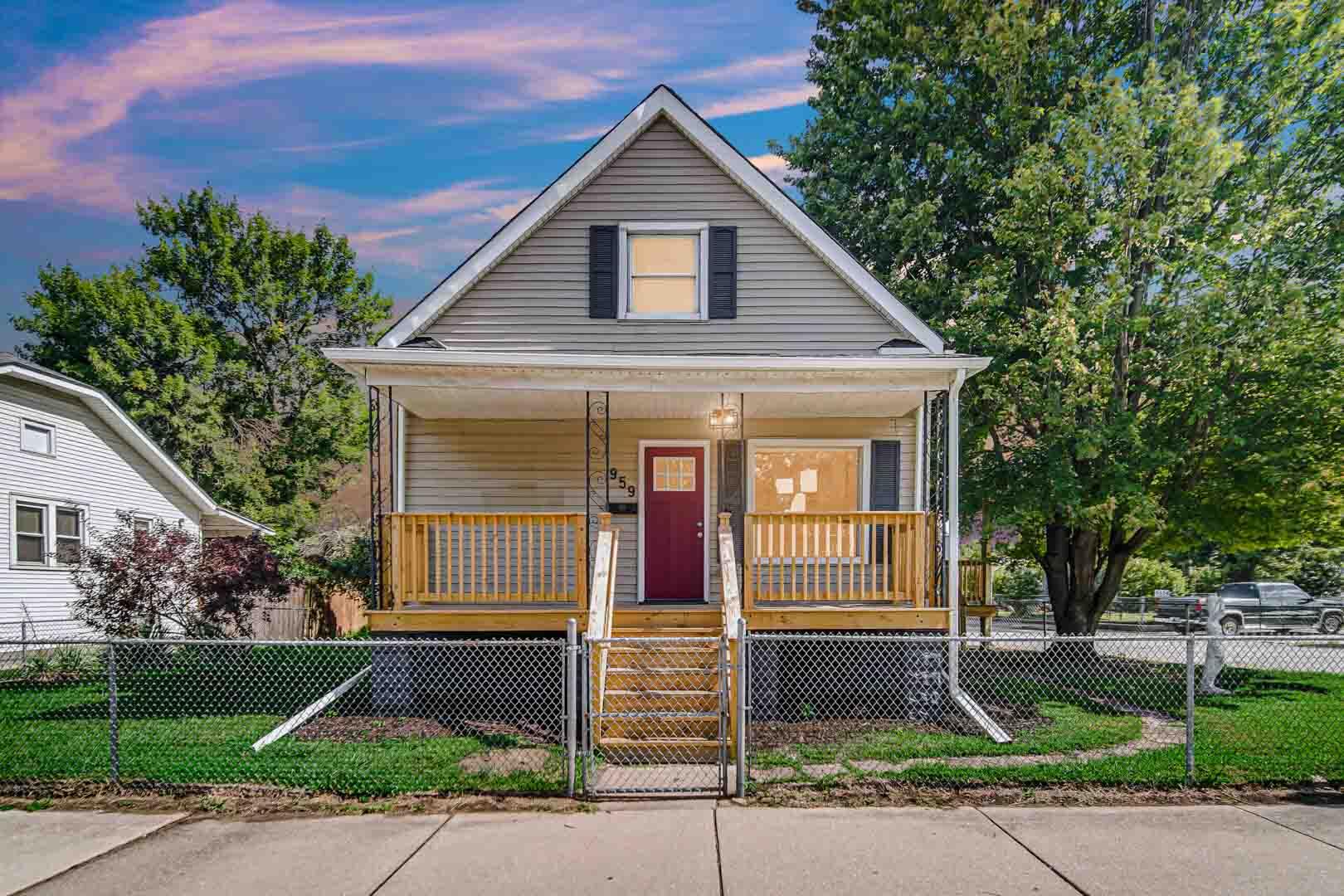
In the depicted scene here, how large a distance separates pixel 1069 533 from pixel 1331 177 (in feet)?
22.0

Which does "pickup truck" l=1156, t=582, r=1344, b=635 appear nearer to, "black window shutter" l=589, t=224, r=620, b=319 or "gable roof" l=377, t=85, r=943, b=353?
"gable roof" l=377, t=85, r=943, b=353

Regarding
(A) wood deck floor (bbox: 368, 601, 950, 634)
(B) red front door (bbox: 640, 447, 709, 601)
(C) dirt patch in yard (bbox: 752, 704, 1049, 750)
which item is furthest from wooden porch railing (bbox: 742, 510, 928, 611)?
(B) red front door (bbox: 640, 447, 709, 601)

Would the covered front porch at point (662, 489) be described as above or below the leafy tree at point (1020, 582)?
above

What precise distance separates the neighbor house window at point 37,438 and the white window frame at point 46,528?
0.89 metres

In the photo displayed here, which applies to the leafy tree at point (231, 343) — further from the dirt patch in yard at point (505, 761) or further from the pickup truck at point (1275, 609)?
the pickup truck at point (1275, 609)

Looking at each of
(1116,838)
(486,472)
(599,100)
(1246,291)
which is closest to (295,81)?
(599,100)

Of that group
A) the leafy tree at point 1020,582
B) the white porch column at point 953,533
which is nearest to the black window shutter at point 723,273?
the white porch column at point 953,533

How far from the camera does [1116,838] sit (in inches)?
186

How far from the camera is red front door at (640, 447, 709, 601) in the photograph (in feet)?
33.8

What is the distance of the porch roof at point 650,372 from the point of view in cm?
809

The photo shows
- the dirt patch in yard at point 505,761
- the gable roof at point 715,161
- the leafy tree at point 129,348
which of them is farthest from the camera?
the leafy tree at point 129,348

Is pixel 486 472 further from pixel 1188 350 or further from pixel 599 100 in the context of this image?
pixel 1188 350

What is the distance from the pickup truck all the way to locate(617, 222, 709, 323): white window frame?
58.7 ft

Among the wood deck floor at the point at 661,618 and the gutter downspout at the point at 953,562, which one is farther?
the gutter downspout at the point at 953,562
